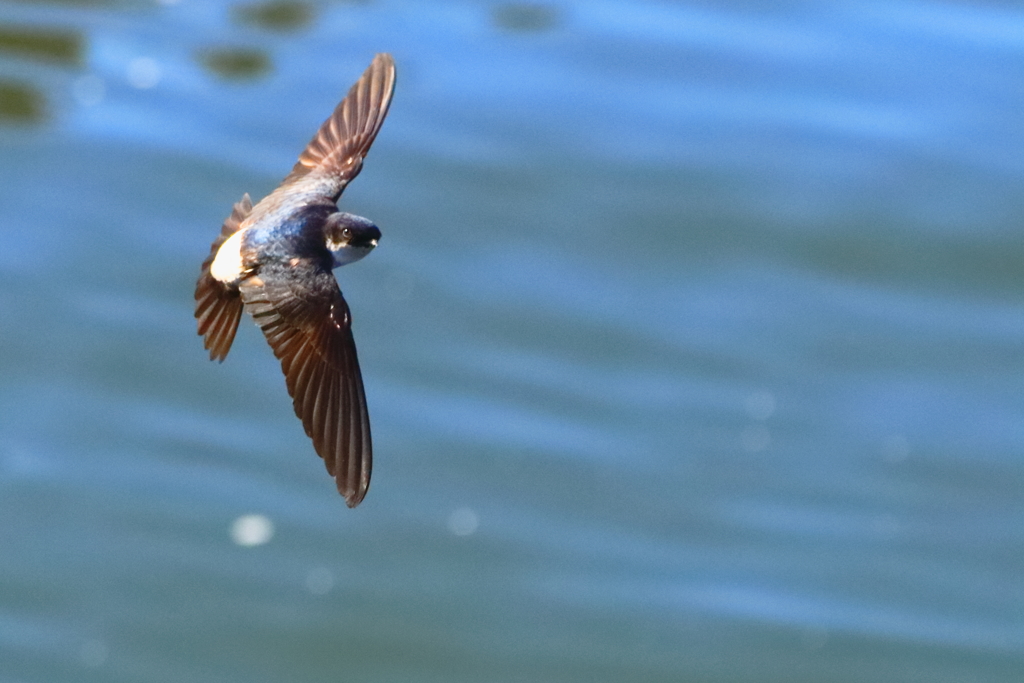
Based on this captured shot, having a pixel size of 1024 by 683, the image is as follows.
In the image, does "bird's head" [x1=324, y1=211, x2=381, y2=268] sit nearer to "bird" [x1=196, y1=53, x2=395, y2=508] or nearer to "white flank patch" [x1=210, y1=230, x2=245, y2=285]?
"bird" [x1=196, y1=53, x2=395, y2=508]

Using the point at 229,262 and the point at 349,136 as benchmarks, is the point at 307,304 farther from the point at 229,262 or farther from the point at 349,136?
the point at 349,136

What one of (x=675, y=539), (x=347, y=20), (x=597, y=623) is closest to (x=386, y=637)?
(x=597, y=623)

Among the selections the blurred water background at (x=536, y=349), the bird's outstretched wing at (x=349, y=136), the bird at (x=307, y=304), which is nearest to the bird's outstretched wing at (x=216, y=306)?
the bird at (x=307, y=304)

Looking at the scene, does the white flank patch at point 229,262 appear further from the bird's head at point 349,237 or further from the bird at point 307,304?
the bird's head at point 349,237

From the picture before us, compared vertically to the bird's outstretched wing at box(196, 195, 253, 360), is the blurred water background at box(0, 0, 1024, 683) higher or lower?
higher

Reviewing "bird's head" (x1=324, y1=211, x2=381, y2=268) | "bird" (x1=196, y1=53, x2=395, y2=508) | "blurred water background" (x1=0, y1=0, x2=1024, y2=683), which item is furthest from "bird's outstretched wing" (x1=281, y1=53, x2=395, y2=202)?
"blurred water background" (x1=0, y1=0, x2=1024, y2=683)

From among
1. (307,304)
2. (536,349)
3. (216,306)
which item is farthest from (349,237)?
(536,349)

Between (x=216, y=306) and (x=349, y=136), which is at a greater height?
(x=349, y=136)
